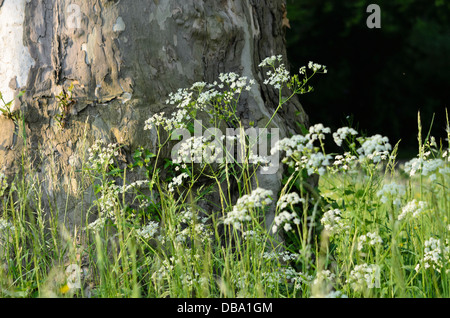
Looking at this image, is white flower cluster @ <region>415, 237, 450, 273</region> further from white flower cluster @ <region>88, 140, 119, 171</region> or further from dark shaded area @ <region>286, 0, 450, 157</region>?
dark shaded area @ <region>286, 0, 450, 157</region>

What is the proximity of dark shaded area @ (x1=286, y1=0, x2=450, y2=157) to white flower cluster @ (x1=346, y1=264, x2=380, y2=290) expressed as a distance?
27.4 ft

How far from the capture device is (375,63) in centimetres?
1098

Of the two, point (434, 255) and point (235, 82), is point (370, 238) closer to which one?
point (434, 255)

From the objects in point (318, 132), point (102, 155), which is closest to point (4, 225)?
point (102, 155)

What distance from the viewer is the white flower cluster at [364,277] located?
207 centimetres

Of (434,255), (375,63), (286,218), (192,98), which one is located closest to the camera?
(286,218)

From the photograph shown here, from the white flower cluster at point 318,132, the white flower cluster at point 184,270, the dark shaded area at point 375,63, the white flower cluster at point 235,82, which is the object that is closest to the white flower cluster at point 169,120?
the white flower cluster at point 235,82

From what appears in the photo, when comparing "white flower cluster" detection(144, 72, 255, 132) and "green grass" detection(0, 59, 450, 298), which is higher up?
"white flower cluster" detection(144, 72, 255, 132)

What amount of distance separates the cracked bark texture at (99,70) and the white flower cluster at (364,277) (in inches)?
39.4

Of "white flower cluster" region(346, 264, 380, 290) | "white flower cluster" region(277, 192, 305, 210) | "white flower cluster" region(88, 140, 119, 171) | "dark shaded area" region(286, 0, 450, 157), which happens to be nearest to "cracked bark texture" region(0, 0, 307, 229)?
"white flower cluster" region(88, 140, 119, 171)

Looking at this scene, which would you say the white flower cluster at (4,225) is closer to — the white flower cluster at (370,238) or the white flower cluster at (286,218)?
the white flower cluster at (286,218)

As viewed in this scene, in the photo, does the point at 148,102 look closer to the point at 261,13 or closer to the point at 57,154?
the point at 57,154

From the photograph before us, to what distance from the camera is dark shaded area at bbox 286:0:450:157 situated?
10523 millimetres

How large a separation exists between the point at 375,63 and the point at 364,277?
9.45 m
